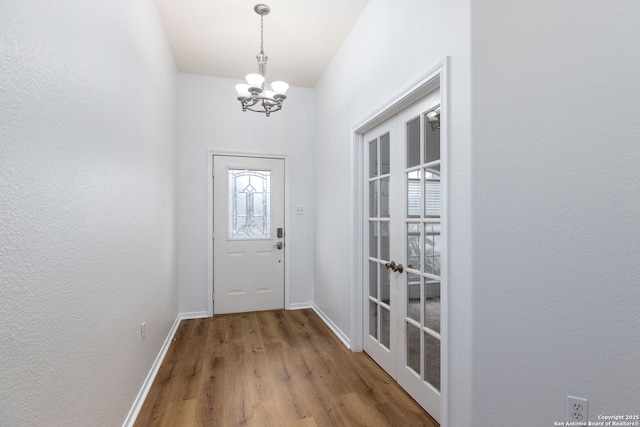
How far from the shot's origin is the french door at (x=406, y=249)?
193 cm

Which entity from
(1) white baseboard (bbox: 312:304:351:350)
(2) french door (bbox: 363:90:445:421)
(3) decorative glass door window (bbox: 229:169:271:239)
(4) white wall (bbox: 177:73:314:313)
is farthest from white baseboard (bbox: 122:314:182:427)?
(2) french door (bbox: 363:90:445:421)

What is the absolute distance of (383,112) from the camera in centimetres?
233

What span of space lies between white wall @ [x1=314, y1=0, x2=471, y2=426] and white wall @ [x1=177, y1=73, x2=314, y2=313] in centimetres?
21

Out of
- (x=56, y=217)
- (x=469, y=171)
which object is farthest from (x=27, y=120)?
(x=469, y=171)

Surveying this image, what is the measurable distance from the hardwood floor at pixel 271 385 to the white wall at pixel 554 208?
800 mm

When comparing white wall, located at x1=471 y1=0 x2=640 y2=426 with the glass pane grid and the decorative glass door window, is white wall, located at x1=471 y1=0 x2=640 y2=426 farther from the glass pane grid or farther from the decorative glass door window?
the decorative glass door window

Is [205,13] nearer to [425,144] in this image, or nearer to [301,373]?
A: [425,144]

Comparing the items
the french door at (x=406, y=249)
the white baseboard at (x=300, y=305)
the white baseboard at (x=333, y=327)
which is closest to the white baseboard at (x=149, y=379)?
the white baseboard at (x=300, y=305)

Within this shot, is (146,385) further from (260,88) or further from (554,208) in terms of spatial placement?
(554,208)

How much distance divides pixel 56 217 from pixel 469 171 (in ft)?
5.71

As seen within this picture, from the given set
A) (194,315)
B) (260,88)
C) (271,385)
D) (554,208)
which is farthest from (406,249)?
(194,315)

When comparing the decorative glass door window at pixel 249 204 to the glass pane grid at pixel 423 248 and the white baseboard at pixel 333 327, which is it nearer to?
the white baseboard at pixel 333 327

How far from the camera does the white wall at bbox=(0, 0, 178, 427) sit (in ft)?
2.91

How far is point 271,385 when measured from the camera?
2.30 meters
